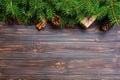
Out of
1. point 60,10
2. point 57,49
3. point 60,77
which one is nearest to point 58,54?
point 57,49

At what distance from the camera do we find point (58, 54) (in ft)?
6.32

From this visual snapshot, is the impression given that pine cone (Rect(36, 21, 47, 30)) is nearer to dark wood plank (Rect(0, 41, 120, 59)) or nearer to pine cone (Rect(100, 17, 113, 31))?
dark wood plank (Rect(0, 41, 120, 59))

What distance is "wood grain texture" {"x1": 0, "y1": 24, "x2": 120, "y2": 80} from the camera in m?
1.91

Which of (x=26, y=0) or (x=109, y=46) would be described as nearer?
(x=26, y=0)

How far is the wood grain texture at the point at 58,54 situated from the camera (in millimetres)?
1912

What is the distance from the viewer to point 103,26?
194 centimetres

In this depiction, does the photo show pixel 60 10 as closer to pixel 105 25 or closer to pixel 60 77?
pixel 105 25

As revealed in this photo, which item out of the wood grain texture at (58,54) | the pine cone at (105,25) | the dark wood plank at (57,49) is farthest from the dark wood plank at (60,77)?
the pine cone at (105,25)

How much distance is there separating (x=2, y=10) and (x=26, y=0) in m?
0.18

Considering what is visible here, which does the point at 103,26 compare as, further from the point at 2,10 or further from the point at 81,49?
the point at 2,10

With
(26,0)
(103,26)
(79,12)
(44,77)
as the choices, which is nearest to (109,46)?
(103,26)

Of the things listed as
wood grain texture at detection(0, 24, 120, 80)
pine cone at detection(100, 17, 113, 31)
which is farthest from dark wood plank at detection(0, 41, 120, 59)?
pine cone at detection(100, 17, 113, 31)

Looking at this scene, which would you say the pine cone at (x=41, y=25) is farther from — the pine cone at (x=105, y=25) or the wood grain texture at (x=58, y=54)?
the pine cone at (x=105, y=25)

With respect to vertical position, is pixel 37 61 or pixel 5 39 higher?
pixel 5 39
